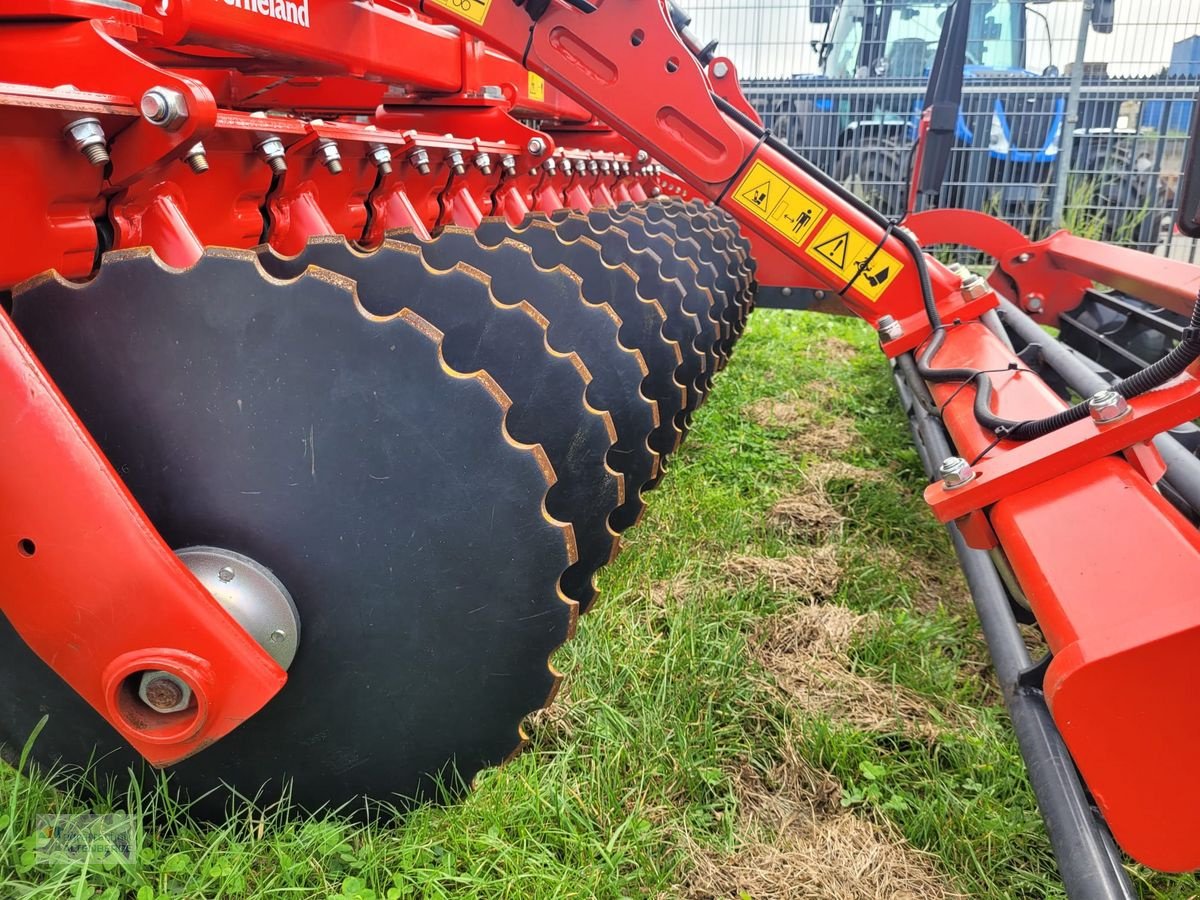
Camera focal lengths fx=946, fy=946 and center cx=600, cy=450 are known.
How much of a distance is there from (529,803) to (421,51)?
2052 mm

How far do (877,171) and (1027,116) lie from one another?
144 cm

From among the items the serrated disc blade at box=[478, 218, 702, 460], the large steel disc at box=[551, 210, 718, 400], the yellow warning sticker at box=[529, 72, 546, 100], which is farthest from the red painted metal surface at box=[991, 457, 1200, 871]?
the yellow warning sticker at box=[529, 72, 546, 100]

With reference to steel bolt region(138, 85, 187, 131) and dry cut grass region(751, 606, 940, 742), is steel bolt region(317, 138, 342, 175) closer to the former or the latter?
steel bolt region(138, 85, 187, 131)

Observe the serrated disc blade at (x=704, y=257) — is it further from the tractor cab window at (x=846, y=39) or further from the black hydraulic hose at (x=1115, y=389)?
the tractor cab window at (x=846, y=39)

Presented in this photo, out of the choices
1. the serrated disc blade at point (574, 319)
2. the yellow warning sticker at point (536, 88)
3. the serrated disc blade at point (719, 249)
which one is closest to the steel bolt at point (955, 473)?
the serrated disc blade at point (574, 319)

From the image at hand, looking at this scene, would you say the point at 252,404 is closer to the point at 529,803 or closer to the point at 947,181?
the point at 529,803

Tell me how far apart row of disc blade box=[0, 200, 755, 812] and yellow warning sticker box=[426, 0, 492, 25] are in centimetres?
113

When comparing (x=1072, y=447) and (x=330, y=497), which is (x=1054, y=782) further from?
(x=330, y=497)

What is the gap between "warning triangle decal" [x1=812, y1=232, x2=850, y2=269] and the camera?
2531 mm

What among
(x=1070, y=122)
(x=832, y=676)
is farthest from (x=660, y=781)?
(x=1070, y=122)

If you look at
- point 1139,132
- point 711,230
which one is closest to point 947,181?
point 1139,132

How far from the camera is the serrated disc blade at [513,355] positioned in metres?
1.60

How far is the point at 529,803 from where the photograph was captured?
1.64m

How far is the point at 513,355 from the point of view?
1.72 meters
